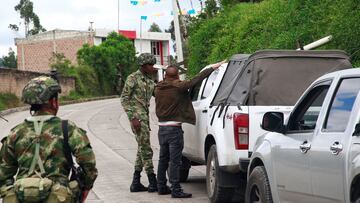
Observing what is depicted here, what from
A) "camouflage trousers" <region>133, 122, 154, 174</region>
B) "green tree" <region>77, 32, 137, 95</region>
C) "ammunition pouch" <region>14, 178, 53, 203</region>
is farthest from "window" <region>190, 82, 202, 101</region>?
"green tree" <region>77, 32, 137, 95</region>

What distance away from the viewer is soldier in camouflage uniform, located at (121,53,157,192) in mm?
10562

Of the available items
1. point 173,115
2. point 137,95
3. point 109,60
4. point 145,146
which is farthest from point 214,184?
point 109,60

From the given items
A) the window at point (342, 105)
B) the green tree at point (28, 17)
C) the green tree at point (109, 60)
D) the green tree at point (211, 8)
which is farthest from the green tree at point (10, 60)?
the window at point (342, 105)

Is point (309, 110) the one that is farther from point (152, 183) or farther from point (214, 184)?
point (152, 183)

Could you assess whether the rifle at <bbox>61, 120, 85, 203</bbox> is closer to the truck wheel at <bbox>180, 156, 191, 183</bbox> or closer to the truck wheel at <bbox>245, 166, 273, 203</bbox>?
the truck wheel at <bbox>245, 166, 273, 203</bbox>

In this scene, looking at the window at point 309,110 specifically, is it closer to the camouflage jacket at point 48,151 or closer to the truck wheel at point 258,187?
the truck wheel at point 258,187

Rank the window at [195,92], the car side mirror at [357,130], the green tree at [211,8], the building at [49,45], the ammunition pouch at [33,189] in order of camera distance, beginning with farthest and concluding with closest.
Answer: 1. the building at [49,45]
2. the green tree at [211,8]
3. the window at [195,92]
4. the car side mirror at [357,130]
5. the ammunition pouch at [33,189]

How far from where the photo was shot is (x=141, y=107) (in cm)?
1069

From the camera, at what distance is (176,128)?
1010cm

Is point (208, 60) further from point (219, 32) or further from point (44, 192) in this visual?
point (44, 192)

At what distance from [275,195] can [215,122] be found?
244 centimetres

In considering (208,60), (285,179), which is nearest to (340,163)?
(285,179)

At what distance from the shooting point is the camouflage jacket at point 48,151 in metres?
4.88

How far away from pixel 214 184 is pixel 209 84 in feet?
6.07
